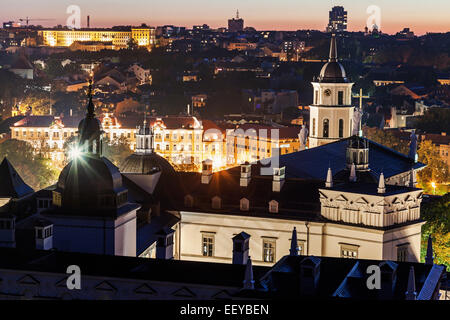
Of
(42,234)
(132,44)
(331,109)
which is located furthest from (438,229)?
(132,44)

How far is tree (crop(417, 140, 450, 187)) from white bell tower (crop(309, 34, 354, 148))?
21.2m

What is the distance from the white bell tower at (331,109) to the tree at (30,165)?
23.4 meters

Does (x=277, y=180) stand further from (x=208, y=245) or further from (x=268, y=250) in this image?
(x=208, y=245)

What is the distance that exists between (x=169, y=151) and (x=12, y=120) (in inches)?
845

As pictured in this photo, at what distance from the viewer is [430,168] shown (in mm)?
75312

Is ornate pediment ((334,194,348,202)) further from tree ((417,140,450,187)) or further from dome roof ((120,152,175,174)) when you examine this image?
tree ((417,140,450,187))

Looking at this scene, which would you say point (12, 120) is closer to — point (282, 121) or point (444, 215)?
point (282, 121)

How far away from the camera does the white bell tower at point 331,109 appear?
51969 mm

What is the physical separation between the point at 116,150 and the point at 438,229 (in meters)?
38.1

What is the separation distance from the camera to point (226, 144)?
8988cm

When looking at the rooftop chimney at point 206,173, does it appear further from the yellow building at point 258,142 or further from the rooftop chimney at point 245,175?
the yellow building at point 258,142

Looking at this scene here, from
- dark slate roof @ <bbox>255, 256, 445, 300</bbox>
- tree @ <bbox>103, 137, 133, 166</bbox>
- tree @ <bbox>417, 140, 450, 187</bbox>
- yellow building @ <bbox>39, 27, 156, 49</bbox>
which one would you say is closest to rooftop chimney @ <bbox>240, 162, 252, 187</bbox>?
dark slate roof @ <bbox>255, 256, 445, 300</bbox>

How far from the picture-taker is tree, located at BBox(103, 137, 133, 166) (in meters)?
77.5

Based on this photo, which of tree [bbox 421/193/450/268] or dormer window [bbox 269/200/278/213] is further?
tree [bbox 421/193/450/268]
